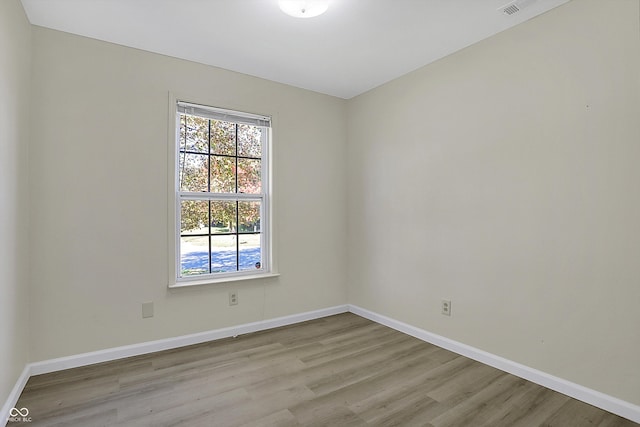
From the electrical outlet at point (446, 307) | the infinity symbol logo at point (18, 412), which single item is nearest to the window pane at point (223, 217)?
the infinity symbol logo at point (18, 412)

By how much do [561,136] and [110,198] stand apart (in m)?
3.29

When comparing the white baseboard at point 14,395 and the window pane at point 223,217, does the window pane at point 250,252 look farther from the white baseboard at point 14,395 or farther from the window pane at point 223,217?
the white baseboard at point 14,395

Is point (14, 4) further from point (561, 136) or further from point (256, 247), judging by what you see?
point (561, 136)

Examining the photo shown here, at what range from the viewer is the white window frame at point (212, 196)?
289 centimetres

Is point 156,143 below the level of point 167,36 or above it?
below

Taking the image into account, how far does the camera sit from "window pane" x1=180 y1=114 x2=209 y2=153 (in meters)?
3.03

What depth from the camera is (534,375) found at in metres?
A: 2.29

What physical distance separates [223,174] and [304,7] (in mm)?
1662

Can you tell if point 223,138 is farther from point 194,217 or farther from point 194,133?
point 194,217

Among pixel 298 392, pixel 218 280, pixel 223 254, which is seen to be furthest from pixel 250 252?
pixel 298 392

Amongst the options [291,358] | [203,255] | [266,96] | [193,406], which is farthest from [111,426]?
[266,96]

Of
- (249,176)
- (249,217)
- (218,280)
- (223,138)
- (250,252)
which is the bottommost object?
(218,280)

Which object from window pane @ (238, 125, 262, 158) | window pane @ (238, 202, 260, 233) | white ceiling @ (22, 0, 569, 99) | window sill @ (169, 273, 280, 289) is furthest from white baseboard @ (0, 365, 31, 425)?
white ceiling @ (22, 0, 569, 99)

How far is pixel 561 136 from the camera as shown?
218cm
